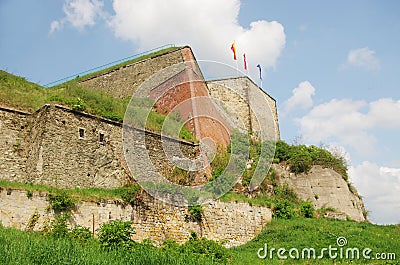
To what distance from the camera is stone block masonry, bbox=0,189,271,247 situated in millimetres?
13766

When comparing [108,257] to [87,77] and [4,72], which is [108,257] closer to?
[4,72]

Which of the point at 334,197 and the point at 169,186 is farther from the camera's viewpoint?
the point at 334,197

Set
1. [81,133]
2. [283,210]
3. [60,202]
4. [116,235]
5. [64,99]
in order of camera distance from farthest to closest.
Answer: [283,210]
[64,99]
[81,133]
[60,202]
[116,235]

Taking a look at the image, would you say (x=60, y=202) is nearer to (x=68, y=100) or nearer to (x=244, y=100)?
(x=68, y=100)

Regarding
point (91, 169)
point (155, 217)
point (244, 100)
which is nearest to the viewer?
point (155, 217)

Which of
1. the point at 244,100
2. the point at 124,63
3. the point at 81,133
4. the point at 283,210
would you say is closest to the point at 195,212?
the point at 283,210

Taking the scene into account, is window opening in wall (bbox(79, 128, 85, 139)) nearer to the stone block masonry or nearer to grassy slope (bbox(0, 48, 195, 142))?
grassy slope (bbox(0, 48, 195, 142))

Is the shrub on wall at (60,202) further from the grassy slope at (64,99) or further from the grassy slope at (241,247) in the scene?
the grassy slope at (64,99)

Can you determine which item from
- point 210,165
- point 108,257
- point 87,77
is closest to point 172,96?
point 210,165

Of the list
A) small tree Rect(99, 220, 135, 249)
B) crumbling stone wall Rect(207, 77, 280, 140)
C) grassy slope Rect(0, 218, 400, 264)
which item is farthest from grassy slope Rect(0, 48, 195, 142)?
crumbling stone wall Rect(207, 77, 280, 140)

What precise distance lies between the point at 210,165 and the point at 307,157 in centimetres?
644

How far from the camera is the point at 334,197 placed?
967 inches

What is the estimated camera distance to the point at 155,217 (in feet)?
54.3

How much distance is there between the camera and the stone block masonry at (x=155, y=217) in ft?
45.2
